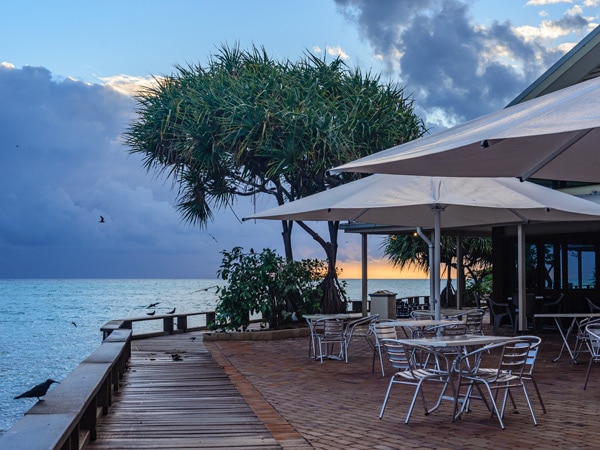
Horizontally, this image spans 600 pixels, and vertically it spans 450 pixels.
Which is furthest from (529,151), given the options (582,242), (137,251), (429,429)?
(137,251)

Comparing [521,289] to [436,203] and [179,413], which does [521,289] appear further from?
[179,413]

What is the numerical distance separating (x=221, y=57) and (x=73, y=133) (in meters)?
11.7

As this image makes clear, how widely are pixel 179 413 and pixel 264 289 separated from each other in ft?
28.2

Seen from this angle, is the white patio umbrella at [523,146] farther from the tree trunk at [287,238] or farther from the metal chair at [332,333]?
the tree trunk at [287,238]

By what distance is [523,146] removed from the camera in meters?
4.48

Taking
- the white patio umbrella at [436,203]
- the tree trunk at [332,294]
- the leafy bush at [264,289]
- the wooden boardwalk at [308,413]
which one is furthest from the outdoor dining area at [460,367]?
the tree trunk at [332,294]

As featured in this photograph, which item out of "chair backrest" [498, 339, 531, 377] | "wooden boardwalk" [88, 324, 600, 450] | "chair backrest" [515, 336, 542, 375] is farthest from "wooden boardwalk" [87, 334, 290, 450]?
"chair backrest" [515, 336, 542, 375]

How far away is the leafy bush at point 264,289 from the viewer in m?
14.8

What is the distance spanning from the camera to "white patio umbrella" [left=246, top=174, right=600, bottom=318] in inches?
328

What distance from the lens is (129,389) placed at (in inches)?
323

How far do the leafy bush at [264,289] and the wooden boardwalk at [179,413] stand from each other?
4.06 metres

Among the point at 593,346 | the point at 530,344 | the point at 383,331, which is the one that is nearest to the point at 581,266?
the point at 593,346

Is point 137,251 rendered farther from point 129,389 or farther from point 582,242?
point 129,389

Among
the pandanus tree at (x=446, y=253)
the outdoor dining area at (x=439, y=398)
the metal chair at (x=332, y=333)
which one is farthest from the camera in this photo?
the pandanus tree at (x=446, y=253)
